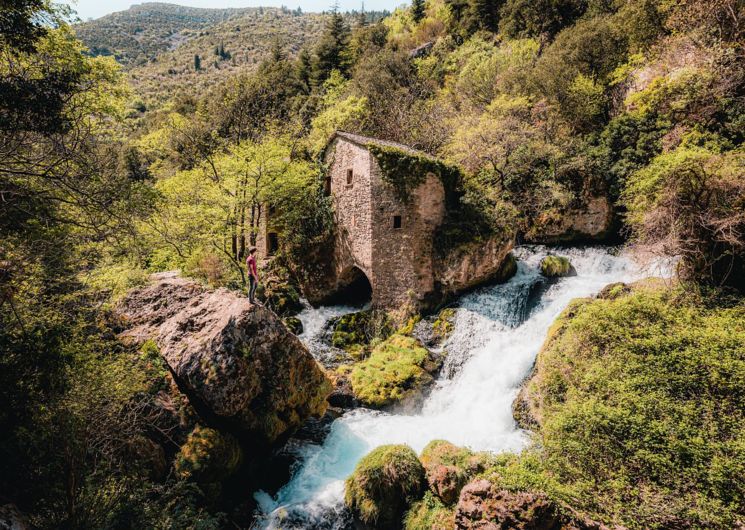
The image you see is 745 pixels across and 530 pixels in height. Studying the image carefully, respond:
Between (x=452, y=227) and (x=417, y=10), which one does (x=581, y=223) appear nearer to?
(x=452, y=227)

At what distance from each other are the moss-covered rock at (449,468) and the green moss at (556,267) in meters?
9.06

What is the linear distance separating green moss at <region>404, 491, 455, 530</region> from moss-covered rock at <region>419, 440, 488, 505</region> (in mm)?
138

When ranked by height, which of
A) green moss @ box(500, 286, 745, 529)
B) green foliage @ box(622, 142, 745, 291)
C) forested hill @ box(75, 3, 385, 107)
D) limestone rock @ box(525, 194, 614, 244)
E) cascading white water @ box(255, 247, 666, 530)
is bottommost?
cascading white water @ box(255, 247, 666, 530)

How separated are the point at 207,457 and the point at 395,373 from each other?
6312 mm

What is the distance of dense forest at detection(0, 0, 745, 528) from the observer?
19.2ft

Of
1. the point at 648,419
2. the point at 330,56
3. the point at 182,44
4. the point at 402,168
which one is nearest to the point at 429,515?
the point at 648,419

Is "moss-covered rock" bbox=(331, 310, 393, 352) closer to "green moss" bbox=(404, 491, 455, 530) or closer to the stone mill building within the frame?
the stone mill building

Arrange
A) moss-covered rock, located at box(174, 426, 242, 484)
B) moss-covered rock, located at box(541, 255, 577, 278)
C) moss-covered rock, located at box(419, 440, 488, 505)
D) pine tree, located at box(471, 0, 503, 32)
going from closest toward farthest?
moss-covered rock, located at box(419, 440, 488, 505) → moss-covered rock, located at box(174, 426, 242, 484) → moss-covered rock, located at box(541, 255, 577, 278) → pine tree, located at box(471, 0, 503, 32)

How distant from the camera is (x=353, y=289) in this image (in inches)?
730

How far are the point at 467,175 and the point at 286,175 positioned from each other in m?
8.47

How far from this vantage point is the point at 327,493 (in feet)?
29.3

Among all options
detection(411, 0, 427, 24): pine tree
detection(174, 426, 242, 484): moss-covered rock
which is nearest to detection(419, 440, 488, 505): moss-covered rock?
detection(174, 426, 242, 484): moss-covered rock

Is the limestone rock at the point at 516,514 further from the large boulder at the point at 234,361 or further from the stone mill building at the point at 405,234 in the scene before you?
the stone mill building at the point at 405,234

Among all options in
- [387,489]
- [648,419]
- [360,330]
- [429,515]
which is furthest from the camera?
[360,330]
